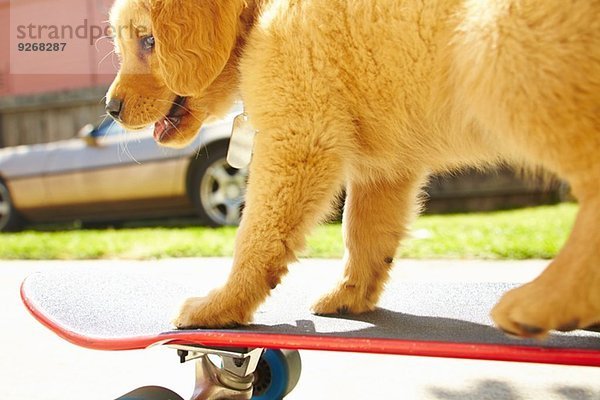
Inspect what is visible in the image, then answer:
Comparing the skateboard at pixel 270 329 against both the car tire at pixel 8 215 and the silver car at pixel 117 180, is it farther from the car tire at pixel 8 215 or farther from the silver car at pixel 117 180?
the car tire at pixel 8 215

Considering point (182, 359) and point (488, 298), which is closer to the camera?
point (182, 359)

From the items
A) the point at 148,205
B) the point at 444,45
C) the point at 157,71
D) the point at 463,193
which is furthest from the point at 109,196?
the point at 444,45

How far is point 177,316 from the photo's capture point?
1666 millimetres

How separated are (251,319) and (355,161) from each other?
461 millimetres

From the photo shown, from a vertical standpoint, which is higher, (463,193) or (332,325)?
(332,325)

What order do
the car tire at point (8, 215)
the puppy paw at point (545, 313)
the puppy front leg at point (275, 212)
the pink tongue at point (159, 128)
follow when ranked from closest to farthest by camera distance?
the puppy paw at point (545, 313)
the puppy front leg at point (275, 212)
the pink tongue at point (159, 128)
the car tire at point (8, 215)

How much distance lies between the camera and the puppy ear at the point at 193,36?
167cm

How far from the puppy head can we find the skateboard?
514mm

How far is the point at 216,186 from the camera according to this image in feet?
18.6

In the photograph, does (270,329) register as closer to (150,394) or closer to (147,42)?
(150,394)

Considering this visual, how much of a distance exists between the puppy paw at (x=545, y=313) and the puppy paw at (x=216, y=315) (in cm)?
63

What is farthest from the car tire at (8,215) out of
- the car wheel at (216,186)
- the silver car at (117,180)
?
the car wheel at (216,186)

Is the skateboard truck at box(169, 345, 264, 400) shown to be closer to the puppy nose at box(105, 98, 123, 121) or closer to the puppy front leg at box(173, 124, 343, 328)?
the puppy front leg at box(173, 124, 343, 328)

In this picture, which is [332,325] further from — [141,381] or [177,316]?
[141,381]
